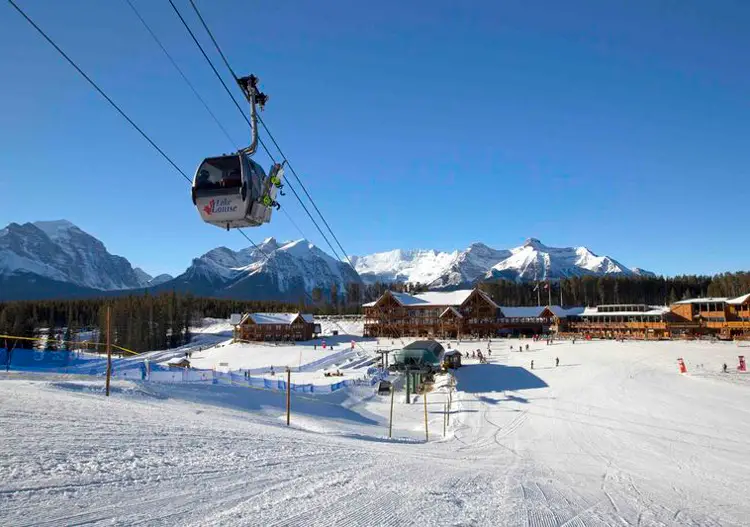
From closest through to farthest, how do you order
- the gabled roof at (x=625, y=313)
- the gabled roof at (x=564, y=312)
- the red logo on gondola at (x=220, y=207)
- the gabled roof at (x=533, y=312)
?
the red logo on gondola at (x=220, y=207), the gabled roof at (x=625, y=313), the gabled roof at (x=564, y=312), the gabled roof at (x=533, y=312)

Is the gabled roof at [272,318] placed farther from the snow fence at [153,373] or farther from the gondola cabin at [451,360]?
the gondola cabin at [451,360]

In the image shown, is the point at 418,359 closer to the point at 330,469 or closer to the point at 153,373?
the point at 153,373

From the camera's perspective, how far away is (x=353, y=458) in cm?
1161

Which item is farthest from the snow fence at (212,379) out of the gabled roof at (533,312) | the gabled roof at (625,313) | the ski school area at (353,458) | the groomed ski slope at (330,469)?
the gabled roof at (625,313)

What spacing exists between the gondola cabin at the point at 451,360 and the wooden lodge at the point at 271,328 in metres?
40.8

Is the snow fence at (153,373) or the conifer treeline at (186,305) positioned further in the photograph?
the conifer treeline at (186,305)

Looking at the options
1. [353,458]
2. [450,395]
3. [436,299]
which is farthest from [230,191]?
[436,299]

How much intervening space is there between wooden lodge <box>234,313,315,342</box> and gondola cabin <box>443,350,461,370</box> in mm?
40819

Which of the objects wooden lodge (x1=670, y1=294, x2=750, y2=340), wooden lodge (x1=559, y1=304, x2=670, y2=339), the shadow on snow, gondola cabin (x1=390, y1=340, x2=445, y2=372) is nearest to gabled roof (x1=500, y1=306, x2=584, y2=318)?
wooden lodge (x1=559, y1=304, x2=670, y2=339)

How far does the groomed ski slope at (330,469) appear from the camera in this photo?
272 inches

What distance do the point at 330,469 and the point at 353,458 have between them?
1.81 meters

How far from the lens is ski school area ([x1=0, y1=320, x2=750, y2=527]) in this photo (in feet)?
23.2

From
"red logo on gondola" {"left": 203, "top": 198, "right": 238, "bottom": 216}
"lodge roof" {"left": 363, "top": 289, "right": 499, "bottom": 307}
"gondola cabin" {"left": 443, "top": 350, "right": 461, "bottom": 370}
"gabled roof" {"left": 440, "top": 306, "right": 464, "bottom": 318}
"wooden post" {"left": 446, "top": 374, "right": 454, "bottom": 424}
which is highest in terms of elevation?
"red logo on gondola" {"left": 203, "top": 198, "right": 238, "bottom": 216}

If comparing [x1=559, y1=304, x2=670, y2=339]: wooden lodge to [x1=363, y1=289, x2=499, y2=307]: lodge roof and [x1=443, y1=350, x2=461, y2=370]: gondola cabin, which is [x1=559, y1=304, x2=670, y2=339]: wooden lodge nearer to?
[x1=363, y1=289, x2=499, y2=307]: lodge roof
